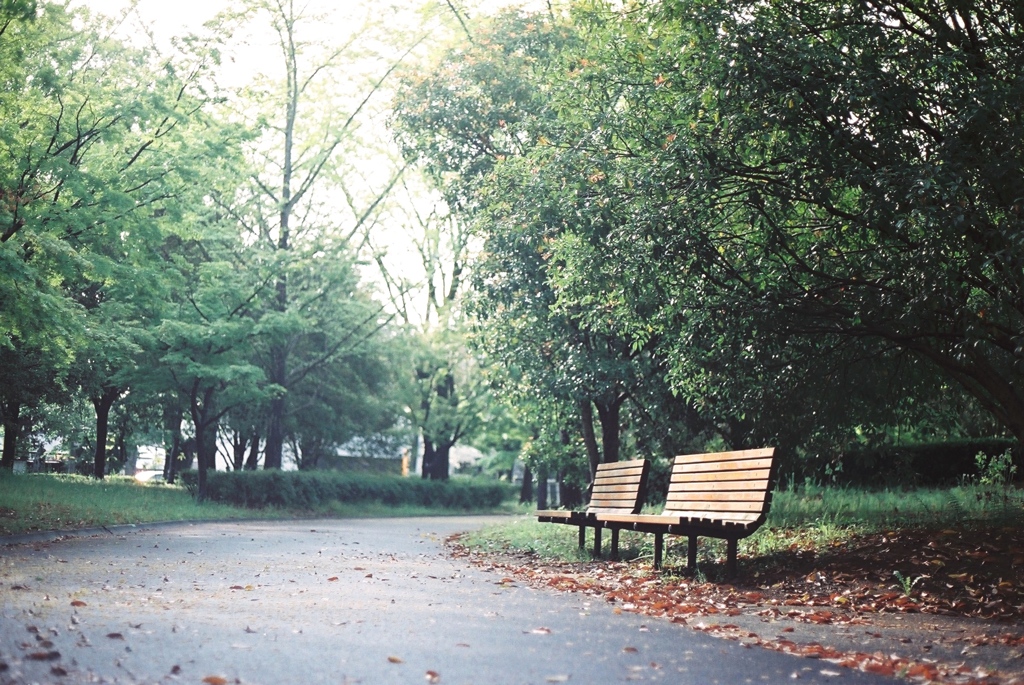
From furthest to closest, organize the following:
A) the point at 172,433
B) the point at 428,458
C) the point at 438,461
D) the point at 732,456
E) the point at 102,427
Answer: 1. the point at 172,433
2. the point at 428,458
3. the point at 438,461
4. the point at 102,427
5. the point at 732,456

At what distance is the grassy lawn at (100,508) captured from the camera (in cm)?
1748

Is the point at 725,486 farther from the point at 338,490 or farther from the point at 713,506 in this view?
the point at 338,490

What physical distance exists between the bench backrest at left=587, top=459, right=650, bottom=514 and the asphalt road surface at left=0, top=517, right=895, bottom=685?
7.60 ft

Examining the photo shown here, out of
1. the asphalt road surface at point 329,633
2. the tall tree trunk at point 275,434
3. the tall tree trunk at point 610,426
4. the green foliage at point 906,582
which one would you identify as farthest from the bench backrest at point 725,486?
the tall tree trunk at point 275,434

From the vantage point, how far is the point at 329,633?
6207 mm

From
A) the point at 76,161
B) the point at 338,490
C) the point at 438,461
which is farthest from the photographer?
the point at 438,461

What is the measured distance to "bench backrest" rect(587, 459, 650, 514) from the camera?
40.7 feet

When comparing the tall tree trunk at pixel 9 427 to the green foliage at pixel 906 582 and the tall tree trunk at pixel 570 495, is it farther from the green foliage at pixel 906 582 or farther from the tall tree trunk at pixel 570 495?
the green foliage at pixel 906 582

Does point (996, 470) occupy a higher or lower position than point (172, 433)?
lower

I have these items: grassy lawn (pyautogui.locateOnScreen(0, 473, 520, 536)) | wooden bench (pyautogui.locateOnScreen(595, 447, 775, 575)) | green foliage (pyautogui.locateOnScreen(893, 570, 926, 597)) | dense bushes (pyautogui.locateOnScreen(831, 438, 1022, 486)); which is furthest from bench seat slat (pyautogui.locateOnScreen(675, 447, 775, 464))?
grassy lawn (pyautogui.locateOnScreen(0, 473, 520, 536))

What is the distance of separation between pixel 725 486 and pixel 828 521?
2823mm

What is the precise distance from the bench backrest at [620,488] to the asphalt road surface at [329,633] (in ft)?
7.60

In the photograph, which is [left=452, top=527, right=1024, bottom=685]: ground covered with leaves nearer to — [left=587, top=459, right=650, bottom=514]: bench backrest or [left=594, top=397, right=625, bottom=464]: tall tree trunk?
[left=587, top=459, right=650, bottom=514]: bench backrest

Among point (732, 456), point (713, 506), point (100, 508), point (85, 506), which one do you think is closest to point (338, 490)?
point (100, 508)
